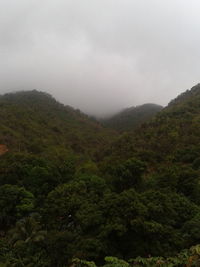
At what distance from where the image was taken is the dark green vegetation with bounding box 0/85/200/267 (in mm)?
16094

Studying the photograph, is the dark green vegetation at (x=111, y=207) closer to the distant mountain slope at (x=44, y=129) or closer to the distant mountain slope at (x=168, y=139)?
the distant mountain slope at (x=168, y=139)

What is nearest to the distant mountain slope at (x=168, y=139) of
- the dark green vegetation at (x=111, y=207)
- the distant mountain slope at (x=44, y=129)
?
the dark green vegetation at (x=111, y=207)

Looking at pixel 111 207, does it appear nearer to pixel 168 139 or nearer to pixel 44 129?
pixel 168 139

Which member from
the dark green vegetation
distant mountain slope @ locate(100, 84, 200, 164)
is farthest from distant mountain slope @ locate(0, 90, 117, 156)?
distant mountain slope @ locate(100, 84, 200, 164)

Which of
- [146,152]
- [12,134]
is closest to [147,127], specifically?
[146,152]

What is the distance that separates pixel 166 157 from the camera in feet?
159

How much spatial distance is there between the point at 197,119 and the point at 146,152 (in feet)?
56.5

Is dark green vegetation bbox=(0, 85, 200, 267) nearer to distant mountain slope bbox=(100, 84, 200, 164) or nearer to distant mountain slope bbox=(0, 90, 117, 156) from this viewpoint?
distant mountain slope bbox=(100, 84, 200, 164)

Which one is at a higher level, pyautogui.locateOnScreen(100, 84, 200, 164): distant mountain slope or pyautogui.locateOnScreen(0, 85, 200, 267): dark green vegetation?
pyautogui.locateOnScreen(100, 84, 200, 164): distant mountain slope

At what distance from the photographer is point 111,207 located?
1844cm

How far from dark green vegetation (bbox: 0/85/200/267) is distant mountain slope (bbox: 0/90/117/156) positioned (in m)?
5.84

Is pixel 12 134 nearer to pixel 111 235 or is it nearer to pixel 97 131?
pixel 97 131

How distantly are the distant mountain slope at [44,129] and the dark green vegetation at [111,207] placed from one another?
5836 millimetres

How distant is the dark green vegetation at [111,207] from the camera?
52.8 ft
